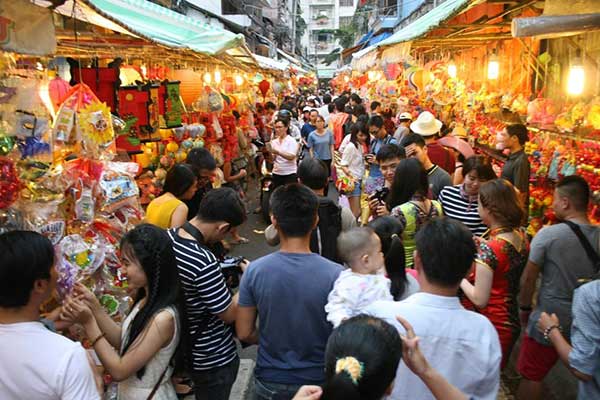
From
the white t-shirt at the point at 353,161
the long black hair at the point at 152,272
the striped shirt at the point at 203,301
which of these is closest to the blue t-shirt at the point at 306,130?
the white t-shirt at the point at 353,161

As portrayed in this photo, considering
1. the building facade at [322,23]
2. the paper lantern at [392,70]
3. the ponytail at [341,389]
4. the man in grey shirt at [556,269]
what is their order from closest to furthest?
the ponytail at [341,389]
the man in grey shirt at [556,269]
the paper lantern at [392,70]
the building facade at [322,23]

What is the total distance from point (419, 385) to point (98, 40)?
5.92 meters

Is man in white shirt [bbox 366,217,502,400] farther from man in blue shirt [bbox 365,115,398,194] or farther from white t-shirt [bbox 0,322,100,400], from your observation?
man in blue shirt [bbox 365,115,398,194]

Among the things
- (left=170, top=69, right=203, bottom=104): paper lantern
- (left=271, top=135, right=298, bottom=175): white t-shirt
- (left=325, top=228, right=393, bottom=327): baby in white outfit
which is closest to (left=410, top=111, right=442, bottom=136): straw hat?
(left=271, top=135, right=298, bottom=175): white t-shirt

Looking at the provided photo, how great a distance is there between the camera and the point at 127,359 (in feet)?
8.21

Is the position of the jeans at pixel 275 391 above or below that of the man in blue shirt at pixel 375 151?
below

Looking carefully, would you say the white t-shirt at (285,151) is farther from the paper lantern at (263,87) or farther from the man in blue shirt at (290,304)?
the paper lantern at (263,87)

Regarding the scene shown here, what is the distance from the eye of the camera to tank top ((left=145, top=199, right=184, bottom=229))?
15.1ft

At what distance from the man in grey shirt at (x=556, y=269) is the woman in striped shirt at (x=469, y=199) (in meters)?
0.80

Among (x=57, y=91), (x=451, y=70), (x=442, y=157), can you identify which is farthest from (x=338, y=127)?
(x=57, y=91)

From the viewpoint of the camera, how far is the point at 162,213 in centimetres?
465

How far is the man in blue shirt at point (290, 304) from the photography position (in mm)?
2705

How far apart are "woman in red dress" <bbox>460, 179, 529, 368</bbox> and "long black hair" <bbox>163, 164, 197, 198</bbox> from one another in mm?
2470

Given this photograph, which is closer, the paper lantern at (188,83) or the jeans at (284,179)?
the jeans at (284,179)
